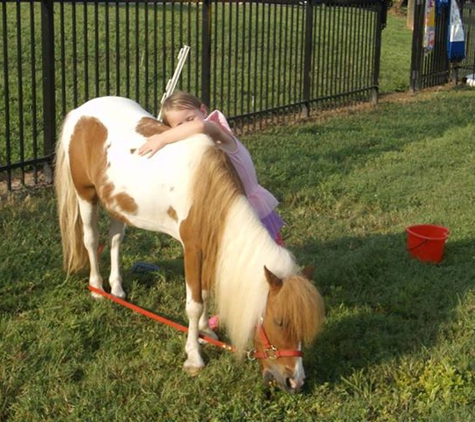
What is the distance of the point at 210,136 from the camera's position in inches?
153

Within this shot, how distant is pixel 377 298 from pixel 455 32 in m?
11.7

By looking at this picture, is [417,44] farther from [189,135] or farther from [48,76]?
[189,135]

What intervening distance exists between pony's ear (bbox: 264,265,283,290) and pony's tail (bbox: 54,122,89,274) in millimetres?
1909

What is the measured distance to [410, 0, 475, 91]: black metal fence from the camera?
45.9ft

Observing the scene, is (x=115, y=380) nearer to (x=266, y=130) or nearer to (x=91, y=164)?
(x=91, y=164)

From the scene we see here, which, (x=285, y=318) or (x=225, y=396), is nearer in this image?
(x=285, y=318)

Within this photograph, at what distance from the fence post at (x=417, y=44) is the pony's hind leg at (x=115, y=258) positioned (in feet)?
35.2

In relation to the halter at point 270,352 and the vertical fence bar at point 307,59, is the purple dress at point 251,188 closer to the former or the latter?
the halter at point 270,352

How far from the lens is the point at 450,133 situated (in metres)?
9.93

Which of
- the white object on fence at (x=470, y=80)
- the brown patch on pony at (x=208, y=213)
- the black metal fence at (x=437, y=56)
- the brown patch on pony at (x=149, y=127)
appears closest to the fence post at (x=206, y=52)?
the brown patch on pony at (x=149, y=127)

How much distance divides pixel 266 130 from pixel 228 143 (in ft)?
18.6

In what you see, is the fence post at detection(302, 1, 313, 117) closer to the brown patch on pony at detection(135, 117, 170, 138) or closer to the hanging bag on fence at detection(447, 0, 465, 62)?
the hanging bag on fence at detection(447, 0, 465, 62)

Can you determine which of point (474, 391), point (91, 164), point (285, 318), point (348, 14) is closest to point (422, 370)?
point (474, 391)

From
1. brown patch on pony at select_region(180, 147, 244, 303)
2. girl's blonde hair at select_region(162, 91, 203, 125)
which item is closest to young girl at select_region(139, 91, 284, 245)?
girl's blonde hair at select_region(162, 91, 203, 125)
